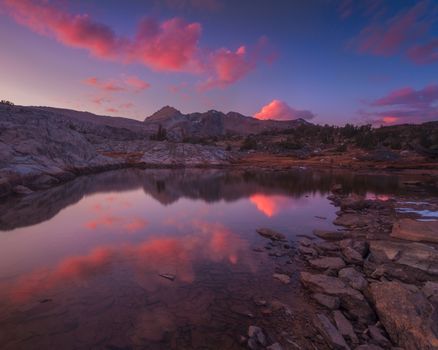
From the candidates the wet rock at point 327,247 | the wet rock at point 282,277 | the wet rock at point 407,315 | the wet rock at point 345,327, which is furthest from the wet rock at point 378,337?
the wet rock at point 327,247

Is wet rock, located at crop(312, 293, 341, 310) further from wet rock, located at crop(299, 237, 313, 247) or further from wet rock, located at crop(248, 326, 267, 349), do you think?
wet rock, located at crop(299, 237, 313, 247)

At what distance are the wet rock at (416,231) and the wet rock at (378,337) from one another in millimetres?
12059

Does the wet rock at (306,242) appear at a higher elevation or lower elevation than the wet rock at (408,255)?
lower

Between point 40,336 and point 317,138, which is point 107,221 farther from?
point 317,138

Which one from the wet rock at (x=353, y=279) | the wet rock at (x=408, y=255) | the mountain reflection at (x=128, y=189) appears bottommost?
the mountain reflection at (x=128, y=189)

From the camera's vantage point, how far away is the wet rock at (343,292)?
10.5 m

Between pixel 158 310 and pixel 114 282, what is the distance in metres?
3.37

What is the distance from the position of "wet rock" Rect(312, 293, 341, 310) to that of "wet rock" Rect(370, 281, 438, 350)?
1330 millimetres

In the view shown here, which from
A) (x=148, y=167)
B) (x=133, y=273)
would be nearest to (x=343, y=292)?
(x=133, y=273)

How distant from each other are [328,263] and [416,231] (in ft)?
28.6

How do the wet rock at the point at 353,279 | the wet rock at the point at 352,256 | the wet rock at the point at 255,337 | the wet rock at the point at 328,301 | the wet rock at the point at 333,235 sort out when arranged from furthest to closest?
the wet rock at the point at 333,235
the wet rock at the point at 352,256
the wet rock at the point at 353,279
the wet rock at the point at 328,301
the wet rock at the point at 255,337

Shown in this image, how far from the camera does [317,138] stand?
526 ft

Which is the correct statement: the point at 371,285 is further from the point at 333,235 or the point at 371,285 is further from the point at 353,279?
the point at 333,235

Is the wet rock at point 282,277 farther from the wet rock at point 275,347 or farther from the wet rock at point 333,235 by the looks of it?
the wet rock at point 333,235
